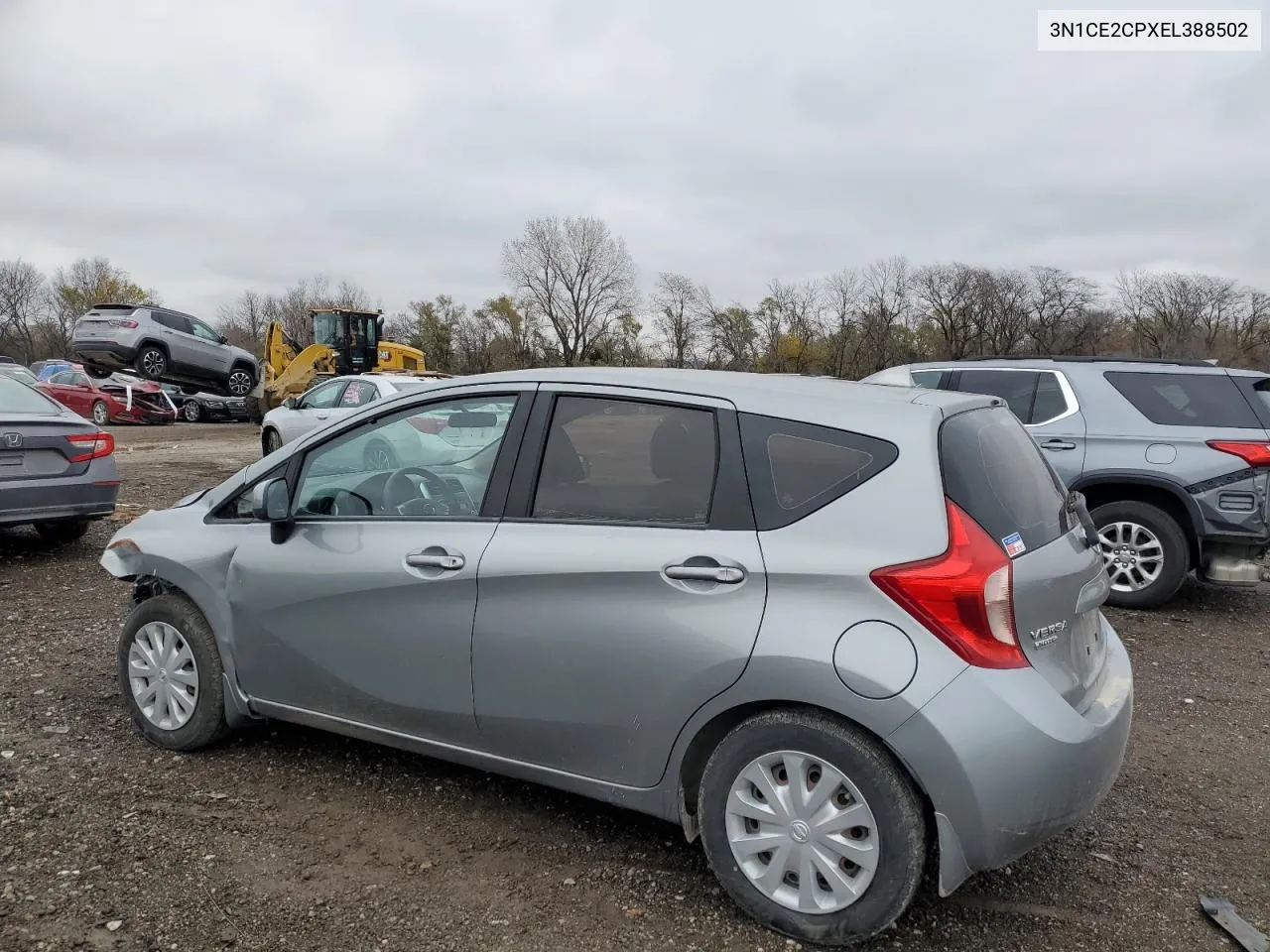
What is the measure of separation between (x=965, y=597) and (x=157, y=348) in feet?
83.6

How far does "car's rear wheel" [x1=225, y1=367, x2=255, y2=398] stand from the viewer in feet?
87.1

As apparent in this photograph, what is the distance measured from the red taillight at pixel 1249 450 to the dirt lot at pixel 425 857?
8.15 ft

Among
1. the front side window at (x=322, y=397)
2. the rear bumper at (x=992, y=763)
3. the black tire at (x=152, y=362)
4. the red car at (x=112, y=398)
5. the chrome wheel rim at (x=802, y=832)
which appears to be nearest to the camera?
the rear bumper at (x=992, y=763)

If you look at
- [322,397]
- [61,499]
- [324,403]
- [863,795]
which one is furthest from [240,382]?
[863,795]

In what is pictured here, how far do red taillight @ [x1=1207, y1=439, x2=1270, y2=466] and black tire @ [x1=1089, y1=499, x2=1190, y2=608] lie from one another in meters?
0.62

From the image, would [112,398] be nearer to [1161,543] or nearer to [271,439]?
[271,439]

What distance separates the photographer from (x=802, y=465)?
2.72m

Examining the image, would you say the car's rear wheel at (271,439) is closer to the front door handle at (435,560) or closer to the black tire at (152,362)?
the front door handle at (435,560)

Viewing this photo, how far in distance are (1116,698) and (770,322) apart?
218ft

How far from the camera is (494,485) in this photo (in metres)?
3.16

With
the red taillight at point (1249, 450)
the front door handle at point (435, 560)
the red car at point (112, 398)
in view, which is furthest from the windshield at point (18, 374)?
the red taillight at point (1249, 450)

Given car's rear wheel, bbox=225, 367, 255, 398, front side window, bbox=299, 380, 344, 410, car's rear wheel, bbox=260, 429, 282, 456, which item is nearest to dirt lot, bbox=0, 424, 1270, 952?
front side window, bbox=299, 380, 344, 410

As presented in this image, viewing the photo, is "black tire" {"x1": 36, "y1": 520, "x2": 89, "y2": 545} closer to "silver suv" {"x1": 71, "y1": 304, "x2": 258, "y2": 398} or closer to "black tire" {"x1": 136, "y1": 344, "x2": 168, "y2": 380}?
"silver suv" {"x1": 71, "y1": 304, "x2": 258, "y2": 398}

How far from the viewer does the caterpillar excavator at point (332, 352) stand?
87.4 feet
